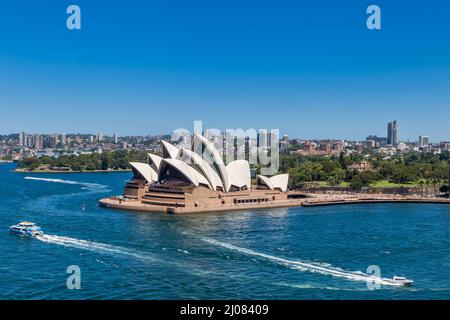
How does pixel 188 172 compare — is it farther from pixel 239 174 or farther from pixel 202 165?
pixel 239 174

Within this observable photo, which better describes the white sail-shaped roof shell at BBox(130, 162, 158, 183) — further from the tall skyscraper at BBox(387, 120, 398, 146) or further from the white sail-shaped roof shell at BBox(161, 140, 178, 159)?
the tall skyscraper at BBox(387, 120, 398, 146)

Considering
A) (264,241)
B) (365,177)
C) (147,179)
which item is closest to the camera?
(264,241)

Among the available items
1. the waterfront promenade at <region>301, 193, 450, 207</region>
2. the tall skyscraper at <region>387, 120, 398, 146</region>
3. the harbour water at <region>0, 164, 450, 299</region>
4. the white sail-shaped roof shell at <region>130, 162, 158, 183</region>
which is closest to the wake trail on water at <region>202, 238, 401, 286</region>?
the harbour water at <region>0, 164, 450, 299</region>

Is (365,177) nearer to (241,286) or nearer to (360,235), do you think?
(360,235)
